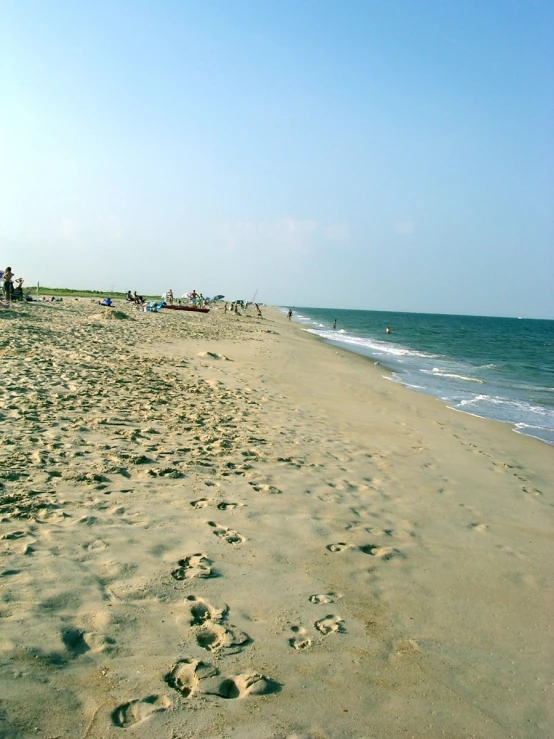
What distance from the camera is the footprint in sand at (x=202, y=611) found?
3252 mm

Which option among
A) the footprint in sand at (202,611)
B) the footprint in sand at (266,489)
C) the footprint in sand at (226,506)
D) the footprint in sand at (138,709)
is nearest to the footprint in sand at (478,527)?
the footprint in sand at (266,489)

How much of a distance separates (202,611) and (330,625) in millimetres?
873

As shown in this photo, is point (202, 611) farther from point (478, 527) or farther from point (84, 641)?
point (478, 527)

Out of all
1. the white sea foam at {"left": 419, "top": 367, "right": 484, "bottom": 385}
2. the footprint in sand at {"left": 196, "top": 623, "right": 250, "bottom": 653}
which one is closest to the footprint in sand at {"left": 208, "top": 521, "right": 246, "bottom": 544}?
the footprint in sand at {"left": 196, "top": 623, "right": 250, "bottom": 653}

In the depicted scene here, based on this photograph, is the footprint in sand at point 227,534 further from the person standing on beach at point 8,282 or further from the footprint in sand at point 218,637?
the person standing on beach at point 8,282

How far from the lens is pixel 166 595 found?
344cm

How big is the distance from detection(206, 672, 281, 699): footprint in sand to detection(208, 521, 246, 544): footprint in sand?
1.55 meters

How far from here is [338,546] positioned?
4594 mm

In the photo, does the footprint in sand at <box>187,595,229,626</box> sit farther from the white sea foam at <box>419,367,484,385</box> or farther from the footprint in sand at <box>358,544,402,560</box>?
the white sea foam at <box>419,367,484,385</box>

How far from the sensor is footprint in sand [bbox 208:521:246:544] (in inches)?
172

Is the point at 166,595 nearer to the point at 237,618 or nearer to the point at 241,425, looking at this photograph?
the point at 237,618

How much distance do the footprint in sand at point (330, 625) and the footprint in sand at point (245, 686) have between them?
0.63 meters

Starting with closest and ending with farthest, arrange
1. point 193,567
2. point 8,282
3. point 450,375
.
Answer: point 193,567 → point 450,375 → point 8,282

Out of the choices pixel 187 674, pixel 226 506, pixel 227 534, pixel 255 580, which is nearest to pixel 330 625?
pixel 255 580
